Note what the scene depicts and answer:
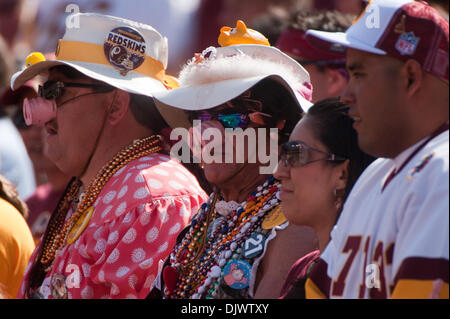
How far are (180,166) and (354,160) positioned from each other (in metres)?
1.51

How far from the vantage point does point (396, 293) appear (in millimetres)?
2180

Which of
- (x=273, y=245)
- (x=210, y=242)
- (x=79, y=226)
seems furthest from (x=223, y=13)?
(x=273, y=245)

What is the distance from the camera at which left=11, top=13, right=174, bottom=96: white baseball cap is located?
4273 mm

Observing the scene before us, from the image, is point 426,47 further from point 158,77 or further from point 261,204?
point 158,77

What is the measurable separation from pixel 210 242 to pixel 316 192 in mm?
757

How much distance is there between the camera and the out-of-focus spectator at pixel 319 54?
4941 mm

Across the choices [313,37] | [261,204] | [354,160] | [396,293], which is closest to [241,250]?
[261,204]

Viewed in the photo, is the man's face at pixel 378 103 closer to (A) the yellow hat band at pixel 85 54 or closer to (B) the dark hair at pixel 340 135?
(B) the dark hair at pixel 340 135

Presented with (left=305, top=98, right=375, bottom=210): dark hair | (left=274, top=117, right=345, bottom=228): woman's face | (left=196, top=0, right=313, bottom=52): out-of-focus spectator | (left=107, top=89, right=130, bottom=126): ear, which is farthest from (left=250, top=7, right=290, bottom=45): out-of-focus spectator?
(left=274, top=117, right=345, bottom=228): woman's face

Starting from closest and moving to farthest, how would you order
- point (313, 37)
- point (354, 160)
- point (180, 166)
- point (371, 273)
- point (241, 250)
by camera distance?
point (371, 273) → point (313, 37) → point (354, 160) → point (241, 250) → point (180, 166)

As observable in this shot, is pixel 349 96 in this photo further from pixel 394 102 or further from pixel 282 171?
pixel 282 171

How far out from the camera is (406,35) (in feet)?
7.98

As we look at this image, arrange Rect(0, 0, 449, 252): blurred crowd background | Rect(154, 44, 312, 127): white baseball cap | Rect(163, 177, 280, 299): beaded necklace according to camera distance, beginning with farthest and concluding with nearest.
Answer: Rect(0, 0, 449, 252): blurred crowd background
Rect(154, 44, 312, 127): white baseball cap
Rect(163, 177, 280, 299): beaded necklace

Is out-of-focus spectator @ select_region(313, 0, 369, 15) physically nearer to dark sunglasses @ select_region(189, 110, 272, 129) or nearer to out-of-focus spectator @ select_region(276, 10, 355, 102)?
out-of-focus spectator @ select_region(276, 10, 355, 102)
